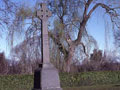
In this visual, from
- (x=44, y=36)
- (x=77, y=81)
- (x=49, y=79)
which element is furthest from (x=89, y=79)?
(x=49, y=79)

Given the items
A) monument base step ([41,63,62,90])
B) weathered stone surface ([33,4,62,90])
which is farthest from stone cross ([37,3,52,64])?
monument base step ([41,63,62,90])

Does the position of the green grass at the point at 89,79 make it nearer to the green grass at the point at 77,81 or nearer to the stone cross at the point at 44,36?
the green grass at the point at 77,81

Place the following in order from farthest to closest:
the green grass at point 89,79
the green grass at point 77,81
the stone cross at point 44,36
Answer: the green grass at point 89,79
the green grass at point 77,81
the stone cross at point 44,36

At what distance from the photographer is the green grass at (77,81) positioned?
20.8m

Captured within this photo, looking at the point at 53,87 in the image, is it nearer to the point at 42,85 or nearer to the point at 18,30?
the point at 42,85

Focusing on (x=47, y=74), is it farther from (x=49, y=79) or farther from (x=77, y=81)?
(x=77, y=81)

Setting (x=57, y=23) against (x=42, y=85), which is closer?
(x=42, y=85)

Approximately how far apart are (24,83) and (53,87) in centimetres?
1200

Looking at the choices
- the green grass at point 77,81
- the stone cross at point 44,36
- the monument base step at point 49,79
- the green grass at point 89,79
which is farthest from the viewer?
the green grass at point 89,79

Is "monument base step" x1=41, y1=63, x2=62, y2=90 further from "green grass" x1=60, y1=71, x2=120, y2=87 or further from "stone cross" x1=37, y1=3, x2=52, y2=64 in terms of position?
"green grass" x1=60, y1=71, x2=120, y2=87

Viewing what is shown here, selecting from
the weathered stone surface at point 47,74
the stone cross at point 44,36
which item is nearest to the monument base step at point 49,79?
→ the weathered stone surface at point 47,74

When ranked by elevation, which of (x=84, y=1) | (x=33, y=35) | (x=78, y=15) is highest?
(x=84, y=1)

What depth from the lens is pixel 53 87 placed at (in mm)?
9641

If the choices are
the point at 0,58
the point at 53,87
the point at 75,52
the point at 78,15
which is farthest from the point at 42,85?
the point at 0,58
